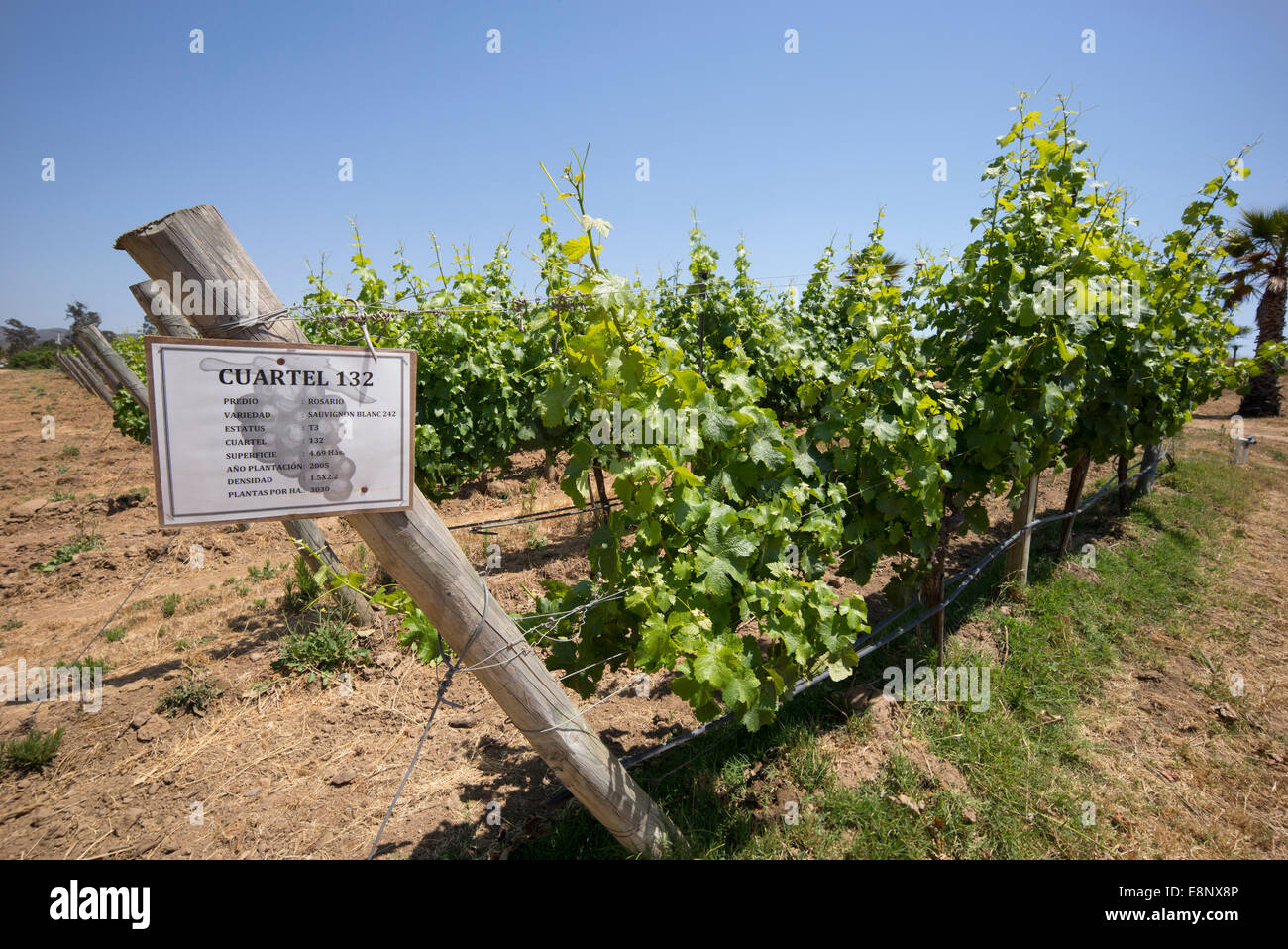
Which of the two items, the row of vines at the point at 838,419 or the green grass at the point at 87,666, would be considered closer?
the row of vines at the point at 838,419

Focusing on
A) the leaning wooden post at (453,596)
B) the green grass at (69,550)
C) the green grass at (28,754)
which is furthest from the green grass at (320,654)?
the green grass at (69,550)

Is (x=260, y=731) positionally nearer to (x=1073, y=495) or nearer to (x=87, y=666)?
(x=87, y=666)

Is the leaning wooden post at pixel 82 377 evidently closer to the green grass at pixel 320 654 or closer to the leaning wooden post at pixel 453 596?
the green grass at pixel 320 654

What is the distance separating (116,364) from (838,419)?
926cm

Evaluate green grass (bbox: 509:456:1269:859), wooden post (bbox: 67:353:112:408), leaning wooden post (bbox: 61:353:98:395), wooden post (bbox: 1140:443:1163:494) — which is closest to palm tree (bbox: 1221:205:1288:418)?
wooden post (bbox: 1140:443:1163:494)

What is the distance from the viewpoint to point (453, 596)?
169 cm

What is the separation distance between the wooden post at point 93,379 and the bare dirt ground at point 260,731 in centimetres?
1280

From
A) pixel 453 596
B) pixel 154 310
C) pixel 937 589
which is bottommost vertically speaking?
pixel 937 589

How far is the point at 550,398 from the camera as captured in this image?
6.60ft

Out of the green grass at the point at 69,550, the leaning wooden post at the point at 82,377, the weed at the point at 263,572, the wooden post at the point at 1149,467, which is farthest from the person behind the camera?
the leaning wooden post at the point at 82,377

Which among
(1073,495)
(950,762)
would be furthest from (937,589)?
(1073,495)

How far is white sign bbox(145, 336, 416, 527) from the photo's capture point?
126 cm

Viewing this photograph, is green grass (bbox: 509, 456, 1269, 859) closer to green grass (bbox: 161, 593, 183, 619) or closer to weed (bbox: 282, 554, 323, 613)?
weed (bbox: 282, 554, 323, 613)

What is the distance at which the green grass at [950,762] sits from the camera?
2.53m
